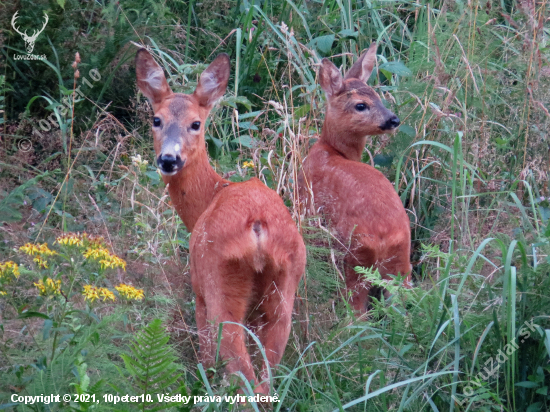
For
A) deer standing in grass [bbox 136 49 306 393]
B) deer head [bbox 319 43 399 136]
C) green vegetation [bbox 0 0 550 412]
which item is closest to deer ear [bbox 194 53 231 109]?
green vegetation [bbox 0 0 550 412]

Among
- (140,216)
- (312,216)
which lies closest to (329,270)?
(312,216)

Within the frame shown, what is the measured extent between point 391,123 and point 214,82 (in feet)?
4.84

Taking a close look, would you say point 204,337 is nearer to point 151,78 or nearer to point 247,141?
point 151,78

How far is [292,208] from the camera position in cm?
508

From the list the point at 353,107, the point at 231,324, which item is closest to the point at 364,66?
the point at 353,107

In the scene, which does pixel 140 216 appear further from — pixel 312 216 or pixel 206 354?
pixel 206 354

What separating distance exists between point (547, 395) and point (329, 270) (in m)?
1.76

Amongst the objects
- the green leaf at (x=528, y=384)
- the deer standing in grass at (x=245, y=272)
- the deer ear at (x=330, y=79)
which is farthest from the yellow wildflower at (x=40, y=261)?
the deer ear at (x=330, y=79)

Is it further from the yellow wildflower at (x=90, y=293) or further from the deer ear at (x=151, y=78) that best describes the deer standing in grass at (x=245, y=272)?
the deer ear at (x=151, y=78)

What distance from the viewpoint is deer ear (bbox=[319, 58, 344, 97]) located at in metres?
5.85

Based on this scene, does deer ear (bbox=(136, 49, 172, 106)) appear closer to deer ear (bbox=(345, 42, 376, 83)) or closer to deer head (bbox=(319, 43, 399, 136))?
deer head (bbox=(319, 43, 399, 136))

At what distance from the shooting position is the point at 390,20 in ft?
25.5

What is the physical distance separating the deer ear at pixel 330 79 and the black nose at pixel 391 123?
1.75 feet

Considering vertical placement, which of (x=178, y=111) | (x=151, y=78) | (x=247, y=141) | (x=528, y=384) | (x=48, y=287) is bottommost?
(x=247, y=141)
